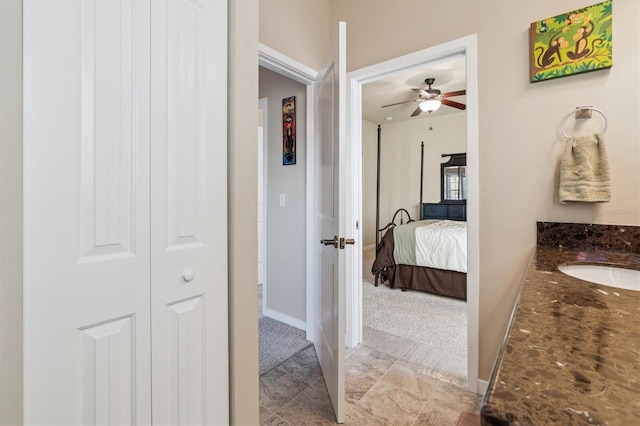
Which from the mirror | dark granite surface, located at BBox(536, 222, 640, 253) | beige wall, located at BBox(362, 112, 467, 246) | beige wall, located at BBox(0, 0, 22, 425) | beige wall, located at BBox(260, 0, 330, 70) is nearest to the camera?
beige wall, located at BBox(0, 0, 22, 425)

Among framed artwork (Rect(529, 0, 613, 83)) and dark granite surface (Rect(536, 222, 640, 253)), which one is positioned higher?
framed artwork (Rect(529, 0, 613, 83))

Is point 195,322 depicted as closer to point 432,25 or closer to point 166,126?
point 166,126

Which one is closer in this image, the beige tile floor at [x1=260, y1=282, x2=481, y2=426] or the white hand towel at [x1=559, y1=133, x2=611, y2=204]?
the white hand towel at [x1=559, y1=133, x2=611, y2=204]

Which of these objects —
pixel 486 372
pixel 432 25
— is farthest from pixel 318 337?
pixel 432 25

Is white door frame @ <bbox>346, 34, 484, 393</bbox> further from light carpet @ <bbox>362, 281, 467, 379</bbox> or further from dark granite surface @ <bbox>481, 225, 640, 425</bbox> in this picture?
dark granite surface @ <bbox>481, 225, 640, 425</bbox>

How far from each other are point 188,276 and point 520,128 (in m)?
1.79

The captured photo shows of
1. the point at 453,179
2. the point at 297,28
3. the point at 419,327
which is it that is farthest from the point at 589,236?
the point at 453,179

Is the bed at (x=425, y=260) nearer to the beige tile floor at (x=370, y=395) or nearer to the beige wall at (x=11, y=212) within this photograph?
the beige tile floor at (x=370, y=395)

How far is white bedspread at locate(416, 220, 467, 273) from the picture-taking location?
10.8 ft

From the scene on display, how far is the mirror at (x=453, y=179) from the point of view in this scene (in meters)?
5.74

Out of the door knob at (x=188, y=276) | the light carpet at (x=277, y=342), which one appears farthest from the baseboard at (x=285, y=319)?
the door knob at (x=188, y=276)

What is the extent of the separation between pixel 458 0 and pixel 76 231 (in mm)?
2250

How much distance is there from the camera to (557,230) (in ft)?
5.09

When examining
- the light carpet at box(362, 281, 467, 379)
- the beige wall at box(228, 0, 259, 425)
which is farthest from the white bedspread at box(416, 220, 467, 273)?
the beige wall at box(228, 0, 259, 425)
